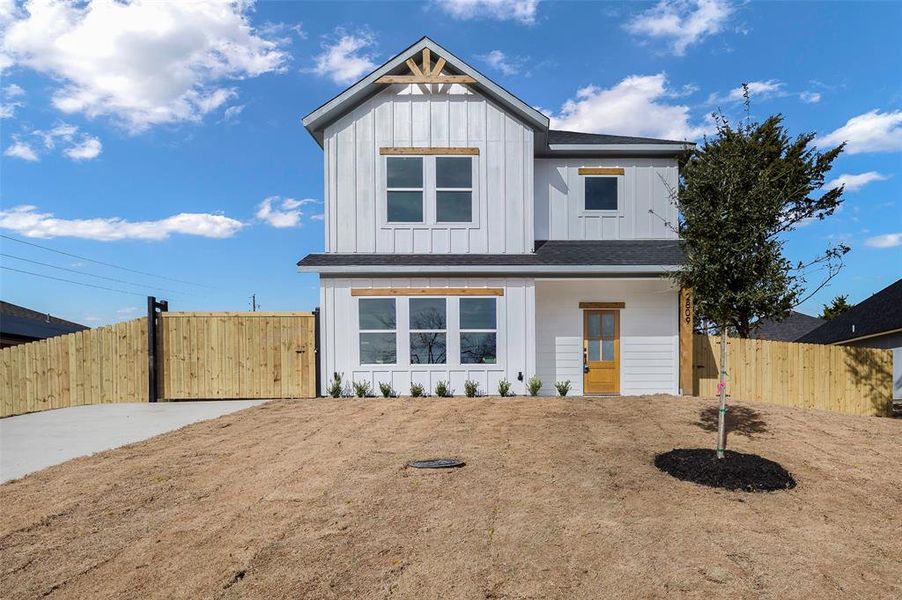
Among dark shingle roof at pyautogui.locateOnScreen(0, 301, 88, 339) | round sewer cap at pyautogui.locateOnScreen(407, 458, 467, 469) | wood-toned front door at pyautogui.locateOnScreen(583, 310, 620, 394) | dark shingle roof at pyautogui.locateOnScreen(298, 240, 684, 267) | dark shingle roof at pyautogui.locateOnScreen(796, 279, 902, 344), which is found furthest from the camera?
dark shingle roof at pyautogui.locateOnScreen(0, 301, 88, 339)

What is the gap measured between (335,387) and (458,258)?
14.3 feet

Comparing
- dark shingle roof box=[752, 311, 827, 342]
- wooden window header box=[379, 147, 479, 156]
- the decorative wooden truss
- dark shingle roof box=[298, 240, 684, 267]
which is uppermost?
the decorative wooden truss

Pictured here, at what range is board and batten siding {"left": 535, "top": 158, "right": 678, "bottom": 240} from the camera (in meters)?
14.4

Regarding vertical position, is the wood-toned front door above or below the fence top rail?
below

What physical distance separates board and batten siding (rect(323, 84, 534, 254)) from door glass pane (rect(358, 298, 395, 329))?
1.37 metres

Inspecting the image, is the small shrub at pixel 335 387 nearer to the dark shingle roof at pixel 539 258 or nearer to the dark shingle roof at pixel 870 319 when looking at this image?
the dark shingle roof at pixel 539 258

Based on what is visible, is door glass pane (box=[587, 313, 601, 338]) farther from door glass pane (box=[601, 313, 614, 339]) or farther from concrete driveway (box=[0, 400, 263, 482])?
concrete driveway (box=[0, 400, 263, 482])

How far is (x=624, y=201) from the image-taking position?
14.5 meters

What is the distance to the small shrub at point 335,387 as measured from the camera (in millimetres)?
12633

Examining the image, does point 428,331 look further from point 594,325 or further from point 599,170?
point 599,170

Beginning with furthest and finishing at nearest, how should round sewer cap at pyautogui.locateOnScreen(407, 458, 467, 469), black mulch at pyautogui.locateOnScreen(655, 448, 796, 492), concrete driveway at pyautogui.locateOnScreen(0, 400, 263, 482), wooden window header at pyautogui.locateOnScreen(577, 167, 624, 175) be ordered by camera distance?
1. wooden window header at pyautogui.locateOnScreen(577, 167, 624, 175)
2. concrete driveway at pyautogui.locateOnScreen(0, 400, 263, 482)
3. round sewer cap at pyautogui.locateOnScreen(407, 458, 467, 469)
4. black mulch at pyautogui.locateOnScreen(655, 448, 796, 492)

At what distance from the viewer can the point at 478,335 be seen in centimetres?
1289

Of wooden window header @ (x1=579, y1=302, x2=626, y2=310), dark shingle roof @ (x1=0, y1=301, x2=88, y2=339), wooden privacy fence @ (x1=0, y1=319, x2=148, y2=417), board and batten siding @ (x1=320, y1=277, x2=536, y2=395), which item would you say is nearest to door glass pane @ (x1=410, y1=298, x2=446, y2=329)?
board and batten siding @ (x1=320, y1=277, x2=536, y2=395)

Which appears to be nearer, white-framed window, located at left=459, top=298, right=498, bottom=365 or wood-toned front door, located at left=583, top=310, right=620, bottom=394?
white-framed window, located at left=459, top=298, right=498, bottom=365
